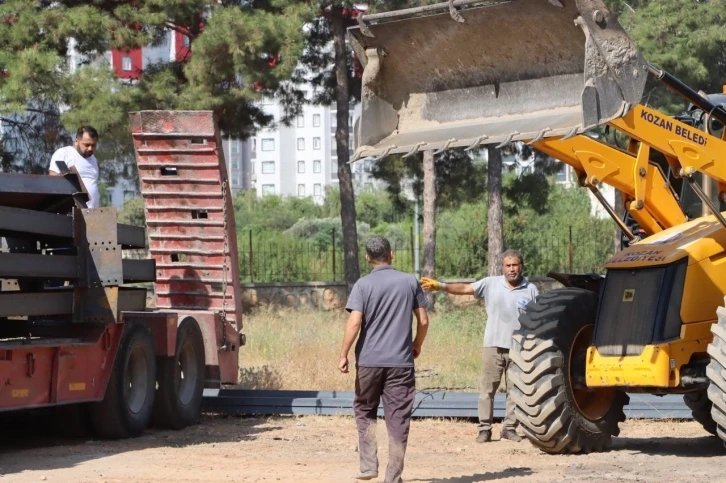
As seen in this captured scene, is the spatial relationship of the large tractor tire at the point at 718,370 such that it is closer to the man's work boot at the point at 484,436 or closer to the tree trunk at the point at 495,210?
the man's work boot at the point at 484,436

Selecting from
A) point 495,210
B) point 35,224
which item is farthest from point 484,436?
point 495,210

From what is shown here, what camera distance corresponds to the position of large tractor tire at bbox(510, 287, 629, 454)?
1018 centimetres

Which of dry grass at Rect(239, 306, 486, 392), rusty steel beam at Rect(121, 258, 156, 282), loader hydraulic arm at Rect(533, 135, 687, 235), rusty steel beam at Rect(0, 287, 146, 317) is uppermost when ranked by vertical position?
loader hydraulic arm at Rect(533, 135, 687, 235)

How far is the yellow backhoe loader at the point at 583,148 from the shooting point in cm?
900

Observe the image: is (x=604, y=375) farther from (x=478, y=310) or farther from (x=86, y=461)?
(x=478, y=310)

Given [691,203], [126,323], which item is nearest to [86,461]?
[126,323]

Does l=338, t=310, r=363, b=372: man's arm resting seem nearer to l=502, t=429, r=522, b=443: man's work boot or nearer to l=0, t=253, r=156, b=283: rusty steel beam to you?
l=0, t=253, r=156, b=283: rusty steel beam

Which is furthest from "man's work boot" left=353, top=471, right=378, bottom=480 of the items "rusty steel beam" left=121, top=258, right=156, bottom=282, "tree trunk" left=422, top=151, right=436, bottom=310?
"tree trunk" left=422, top=151, right=436, bottom=310

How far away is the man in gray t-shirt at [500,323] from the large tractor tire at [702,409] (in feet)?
5.23

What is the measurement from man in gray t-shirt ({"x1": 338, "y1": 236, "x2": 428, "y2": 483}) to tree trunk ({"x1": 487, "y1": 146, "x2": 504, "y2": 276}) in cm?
1651

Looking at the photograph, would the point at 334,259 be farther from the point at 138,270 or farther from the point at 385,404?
the point at 385,404

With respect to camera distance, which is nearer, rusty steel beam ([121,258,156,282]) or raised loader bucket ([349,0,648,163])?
raised loader bucket ([349,0,648,163])

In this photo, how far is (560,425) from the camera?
10164 mm

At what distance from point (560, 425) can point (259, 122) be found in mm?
15172
